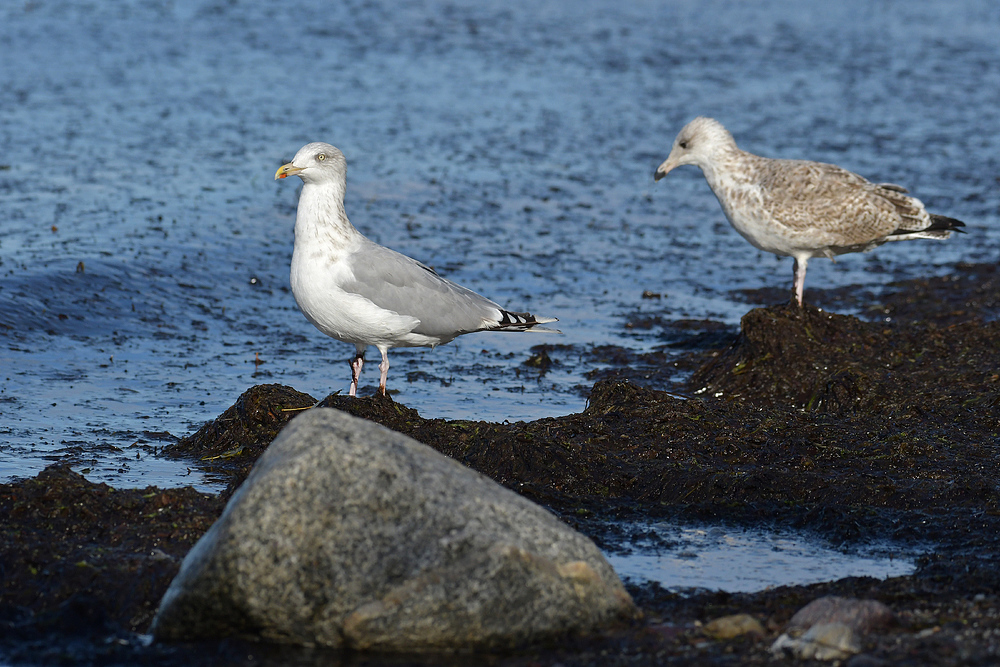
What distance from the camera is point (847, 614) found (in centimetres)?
489

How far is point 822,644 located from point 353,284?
3.89 m

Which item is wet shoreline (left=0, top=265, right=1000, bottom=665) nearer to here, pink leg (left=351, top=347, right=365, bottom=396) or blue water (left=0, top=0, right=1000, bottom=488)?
pink leg (left=351, top=347, right=365, bottom=396)

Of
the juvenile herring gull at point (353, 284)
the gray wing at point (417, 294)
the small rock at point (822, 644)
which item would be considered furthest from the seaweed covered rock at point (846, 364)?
the small rock at point (822, 644)

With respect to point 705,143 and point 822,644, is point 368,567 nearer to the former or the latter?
point 822,644

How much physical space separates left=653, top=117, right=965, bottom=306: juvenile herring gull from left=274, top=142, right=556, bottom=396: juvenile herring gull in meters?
3.12

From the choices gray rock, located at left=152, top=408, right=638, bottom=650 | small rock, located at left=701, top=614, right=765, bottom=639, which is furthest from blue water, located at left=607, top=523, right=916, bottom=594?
gray rock, located at left=152, top=408, right=638, bottom=650

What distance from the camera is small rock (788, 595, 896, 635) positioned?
4.87 meters

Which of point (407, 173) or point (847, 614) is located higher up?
point (407, 173)

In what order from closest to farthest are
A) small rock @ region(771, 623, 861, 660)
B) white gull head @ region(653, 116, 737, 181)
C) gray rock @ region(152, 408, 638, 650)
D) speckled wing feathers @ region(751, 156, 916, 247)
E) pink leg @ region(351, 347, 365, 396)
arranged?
small rock @ region(771, 623, 861, 660) < gray rock @ region(152, 408, 638, 650) < pink leg @ region(351, 347, 365, 396) < speckled wing feathers @ region(751, 156, 916, 247) < white gull head @ region(653, 116, 737, 181)

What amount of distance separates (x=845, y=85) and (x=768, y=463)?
1633 cm

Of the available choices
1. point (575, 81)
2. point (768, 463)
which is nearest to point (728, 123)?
point (575, 81)

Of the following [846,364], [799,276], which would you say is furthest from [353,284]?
[799,276]

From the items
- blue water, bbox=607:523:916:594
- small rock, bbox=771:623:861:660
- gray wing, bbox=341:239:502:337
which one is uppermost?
gray wing, bbox=341:239:502:337

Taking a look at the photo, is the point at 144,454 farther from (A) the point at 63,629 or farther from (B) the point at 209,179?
(B) the point at 209,179
